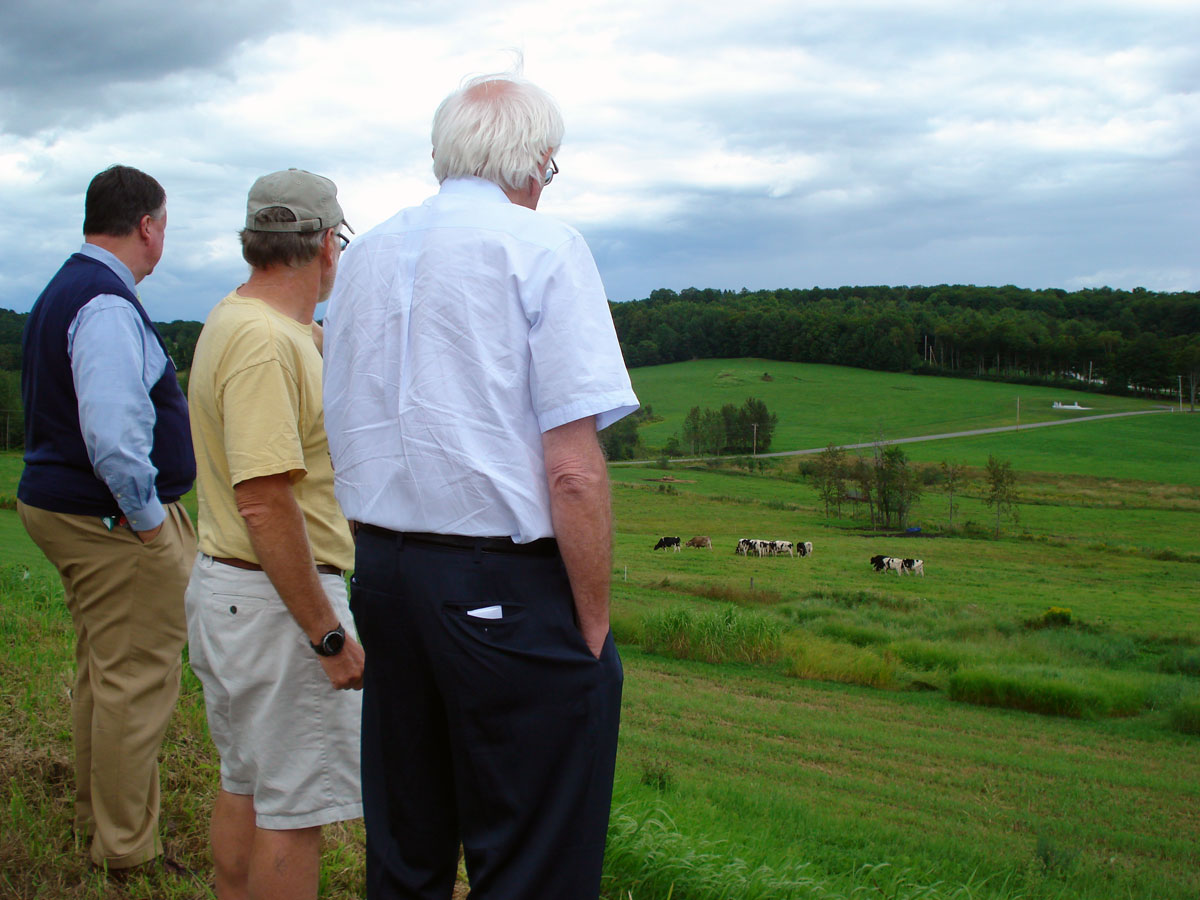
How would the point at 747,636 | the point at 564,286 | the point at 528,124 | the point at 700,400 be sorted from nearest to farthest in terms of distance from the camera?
the point at 564,286 → the point at 528,124 → the point at 747,636 → the point at 700,400

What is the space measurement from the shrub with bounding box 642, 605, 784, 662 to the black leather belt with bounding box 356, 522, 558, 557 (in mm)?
16012

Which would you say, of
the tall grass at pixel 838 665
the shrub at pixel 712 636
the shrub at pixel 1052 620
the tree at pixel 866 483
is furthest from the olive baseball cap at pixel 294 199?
the tree at pixel 866 483

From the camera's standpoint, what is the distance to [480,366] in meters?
1.61

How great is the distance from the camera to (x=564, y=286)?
1586 mm

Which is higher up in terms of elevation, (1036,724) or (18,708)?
(18,708)

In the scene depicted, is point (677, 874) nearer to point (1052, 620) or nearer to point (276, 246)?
point (276, 246)

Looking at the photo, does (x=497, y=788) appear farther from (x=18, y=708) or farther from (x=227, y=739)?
(x=18, y=708)

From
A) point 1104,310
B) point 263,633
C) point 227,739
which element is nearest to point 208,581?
point 263,633

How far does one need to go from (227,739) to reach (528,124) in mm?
1457

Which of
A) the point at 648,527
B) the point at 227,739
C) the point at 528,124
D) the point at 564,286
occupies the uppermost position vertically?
the point at 528,124

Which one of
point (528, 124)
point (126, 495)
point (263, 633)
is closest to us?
point (528, 124)

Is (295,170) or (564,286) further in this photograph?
(295,170)

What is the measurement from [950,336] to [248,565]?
113 m

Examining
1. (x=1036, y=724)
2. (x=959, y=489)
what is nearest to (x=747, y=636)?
(x=1036, y=724)
